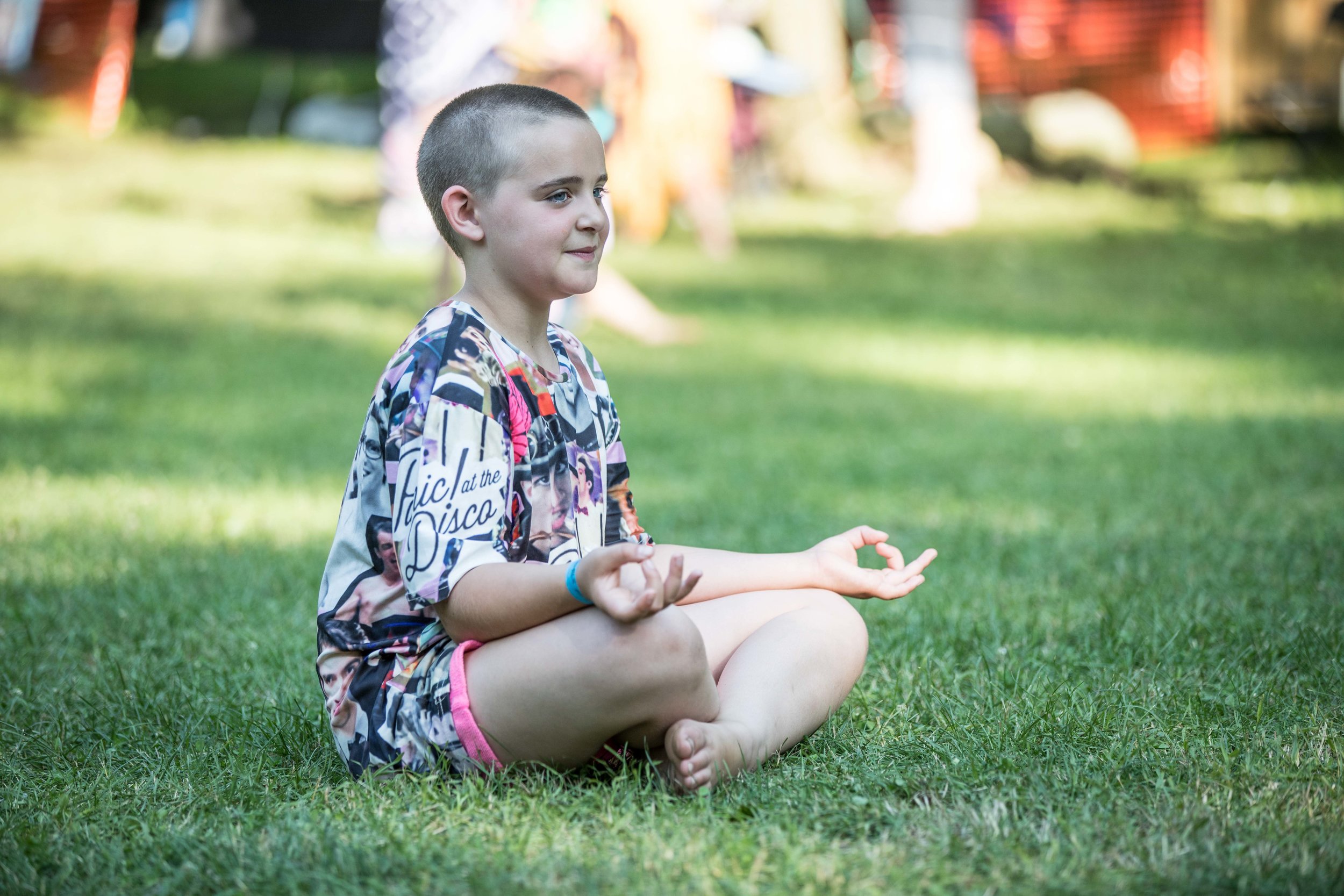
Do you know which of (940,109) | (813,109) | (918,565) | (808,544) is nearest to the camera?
(918,565)

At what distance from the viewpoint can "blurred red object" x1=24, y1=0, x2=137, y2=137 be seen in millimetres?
15812

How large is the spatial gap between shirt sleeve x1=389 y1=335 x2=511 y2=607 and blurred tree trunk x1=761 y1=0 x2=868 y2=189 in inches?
413

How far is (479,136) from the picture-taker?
6.81 ft

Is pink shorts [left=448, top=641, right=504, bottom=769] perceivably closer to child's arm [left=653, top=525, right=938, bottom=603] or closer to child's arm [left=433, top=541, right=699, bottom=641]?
child's arm [left=433, top=541, right=699, bottom=641]

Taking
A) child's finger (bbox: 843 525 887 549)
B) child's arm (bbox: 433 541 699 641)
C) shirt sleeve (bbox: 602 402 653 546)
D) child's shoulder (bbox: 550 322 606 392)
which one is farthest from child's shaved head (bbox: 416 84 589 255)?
child's finger (bbox: 843 525 887 549)

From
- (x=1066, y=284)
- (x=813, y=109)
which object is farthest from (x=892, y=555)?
(x=813, y=109)

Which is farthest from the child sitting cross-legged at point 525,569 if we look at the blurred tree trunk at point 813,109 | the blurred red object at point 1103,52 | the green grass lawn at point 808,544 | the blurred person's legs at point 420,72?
the blurred red object at point 1103,52

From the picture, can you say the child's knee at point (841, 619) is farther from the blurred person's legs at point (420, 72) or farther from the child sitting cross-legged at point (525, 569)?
the blurred person's legs at point (420, 72)

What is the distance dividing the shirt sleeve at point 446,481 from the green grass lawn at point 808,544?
346mm

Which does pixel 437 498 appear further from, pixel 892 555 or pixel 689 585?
pixel 892 555

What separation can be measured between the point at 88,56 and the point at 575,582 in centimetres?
1769

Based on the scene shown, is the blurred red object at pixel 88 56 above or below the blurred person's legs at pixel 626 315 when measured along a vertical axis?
above

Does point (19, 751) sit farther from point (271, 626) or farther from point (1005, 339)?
point (1005, 339)

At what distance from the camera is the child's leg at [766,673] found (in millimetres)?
1973
